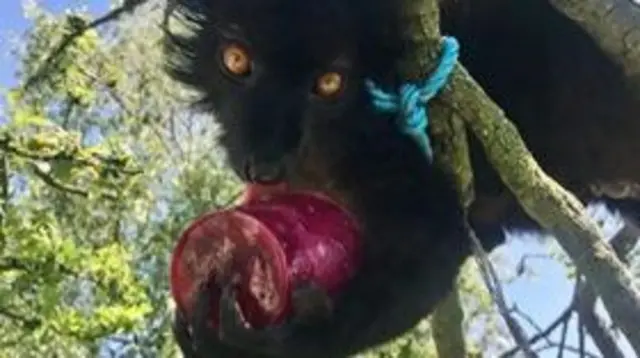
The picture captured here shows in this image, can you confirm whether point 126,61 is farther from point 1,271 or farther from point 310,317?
point 310,317

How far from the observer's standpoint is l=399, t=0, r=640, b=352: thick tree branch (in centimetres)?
171

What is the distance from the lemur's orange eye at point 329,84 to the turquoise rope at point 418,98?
5cm

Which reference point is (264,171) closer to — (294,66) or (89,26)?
(294,66)

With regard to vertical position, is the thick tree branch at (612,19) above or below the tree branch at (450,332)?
above

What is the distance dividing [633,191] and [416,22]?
109 cm

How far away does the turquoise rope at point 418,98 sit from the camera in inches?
86.2

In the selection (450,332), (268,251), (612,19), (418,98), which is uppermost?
(612,19)

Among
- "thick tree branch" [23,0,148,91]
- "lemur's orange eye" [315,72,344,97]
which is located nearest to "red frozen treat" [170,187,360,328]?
"lemur's orange eye" [315,72,344,97]

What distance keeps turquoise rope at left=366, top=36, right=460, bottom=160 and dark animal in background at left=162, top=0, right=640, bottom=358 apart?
26mm

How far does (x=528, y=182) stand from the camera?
1978 millimetres

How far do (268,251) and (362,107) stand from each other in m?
0.36

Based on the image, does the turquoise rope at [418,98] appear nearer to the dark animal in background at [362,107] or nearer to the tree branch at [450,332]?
the dark animal in background at [362,107]

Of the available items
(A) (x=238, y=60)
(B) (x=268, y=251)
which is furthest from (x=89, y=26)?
(B) (x=268, y=251)

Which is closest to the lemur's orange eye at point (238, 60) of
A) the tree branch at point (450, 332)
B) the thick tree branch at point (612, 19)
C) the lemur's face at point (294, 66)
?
the lemur's face at point (294, 66)
